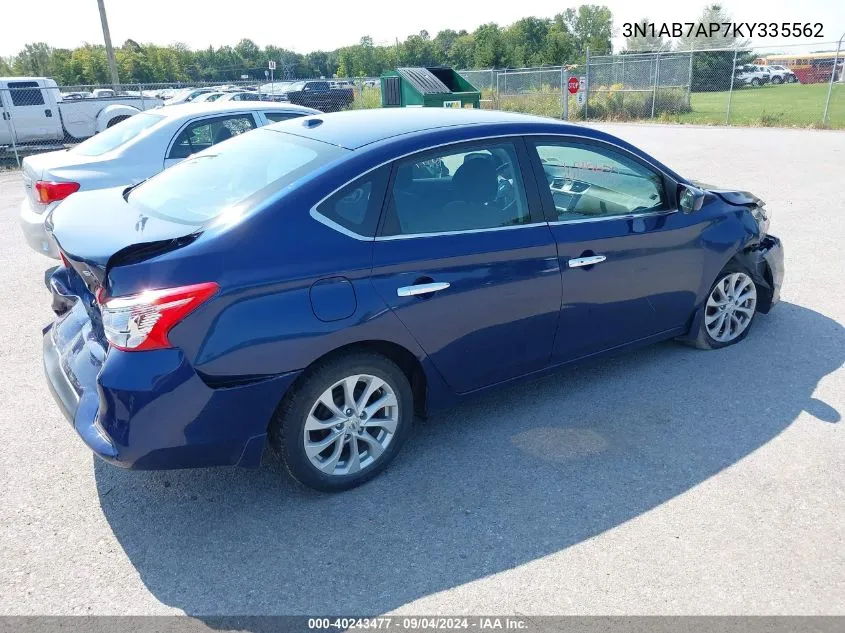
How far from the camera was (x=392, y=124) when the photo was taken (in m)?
3.74

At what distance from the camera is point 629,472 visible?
345 centimetres

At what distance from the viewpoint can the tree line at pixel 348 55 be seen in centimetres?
6128

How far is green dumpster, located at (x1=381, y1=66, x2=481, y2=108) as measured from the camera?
570 inches

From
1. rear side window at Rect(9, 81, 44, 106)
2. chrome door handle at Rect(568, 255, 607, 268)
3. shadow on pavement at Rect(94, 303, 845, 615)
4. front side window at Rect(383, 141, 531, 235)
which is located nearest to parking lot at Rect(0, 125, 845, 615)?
shadow on pavement at Rect(94, 303, 845, 615)

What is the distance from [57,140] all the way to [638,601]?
20.0m

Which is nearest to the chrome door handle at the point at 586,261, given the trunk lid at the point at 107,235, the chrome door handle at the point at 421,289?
the chrome door handle at the point at 421,289

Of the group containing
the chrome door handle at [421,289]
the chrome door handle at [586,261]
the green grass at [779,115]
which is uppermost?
the chrome door handle at [421,289]

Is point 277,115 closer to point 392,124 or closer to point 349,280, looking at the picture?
point 392,124

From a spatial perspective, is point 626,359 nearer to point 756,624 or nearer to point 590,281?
point 590,281

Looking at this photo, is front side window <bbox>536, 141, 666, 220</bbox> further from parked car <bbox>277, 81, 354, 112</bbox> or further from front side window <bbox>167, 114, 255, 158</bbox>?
parked car <bbox>277, 81, 354, 112</bbox>

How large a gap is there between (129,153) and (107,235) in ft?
13.6

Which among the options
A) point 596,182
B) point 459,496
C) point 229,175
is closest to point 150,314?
point 229,175

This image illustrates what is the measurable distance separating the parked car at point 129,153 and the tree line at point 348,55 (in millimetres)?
42257

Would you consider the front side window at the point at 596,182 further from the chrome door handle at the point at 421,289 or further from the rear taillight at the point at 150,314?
the rear taillight at the point at 150,314
